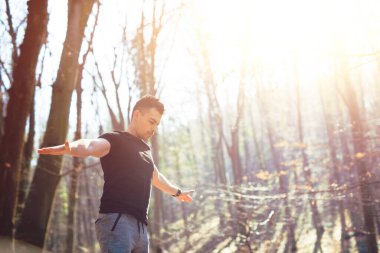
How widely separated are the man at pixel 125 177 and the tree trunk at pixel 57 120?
3.93m

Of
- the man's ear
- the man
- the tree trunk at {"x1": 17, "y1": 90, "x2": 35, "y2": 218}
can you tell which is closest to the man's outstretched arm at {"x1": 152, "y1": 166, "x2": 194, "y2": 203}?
the man

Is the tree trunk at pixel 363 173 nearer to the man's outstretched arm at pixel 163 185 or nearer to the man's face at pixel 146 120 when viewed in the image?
the man's outstretched arm at pixel 163 185

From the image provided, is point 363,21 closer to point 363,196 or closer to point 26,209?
point 363,196

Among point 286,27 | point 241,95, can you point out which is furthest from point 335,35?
point 241,95

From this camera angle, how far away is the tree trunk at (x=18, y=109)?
5.18 m

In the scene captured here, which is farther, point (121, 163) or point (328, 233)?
point (328, 233)

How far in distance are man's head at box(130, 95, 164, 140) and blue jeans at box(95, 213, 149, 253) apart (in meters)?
0.68

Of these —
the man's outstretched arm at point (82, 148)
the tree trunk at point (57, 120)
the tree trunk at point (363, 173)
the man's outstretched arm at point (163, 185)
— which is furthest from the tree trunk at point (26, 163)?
the tree trunk at point (363, 173)

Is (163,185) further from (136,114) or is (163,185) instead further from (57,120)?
(57,120)

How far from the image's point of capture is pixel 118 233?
2.65 metres

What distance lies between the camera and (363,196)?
5.85 m

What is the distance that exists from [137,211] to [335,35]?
46.0ft

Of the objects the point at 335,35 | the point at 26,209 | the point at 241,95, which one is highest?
the point at 335,35

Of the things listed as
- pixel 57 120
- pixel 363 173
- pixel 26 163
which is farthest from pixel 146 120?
pixel 26 163
